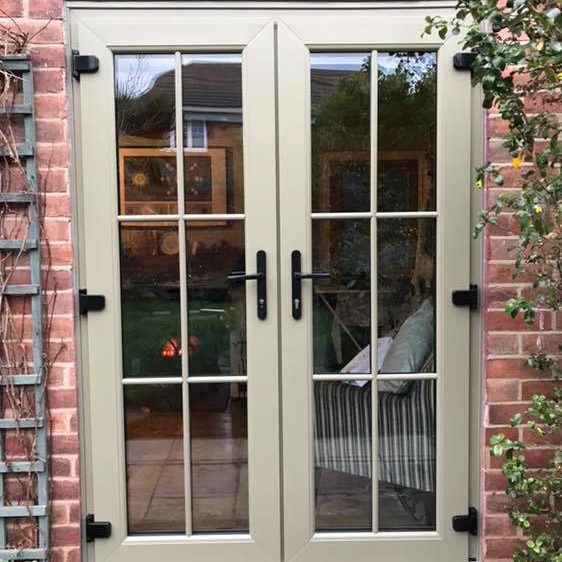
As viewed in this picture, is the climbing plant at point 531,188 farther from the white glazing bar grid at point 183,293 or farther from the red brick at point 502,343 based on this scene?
the white glazing bar grid at point 183,293

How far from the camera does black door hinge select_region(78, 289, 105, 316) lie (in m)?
2.57

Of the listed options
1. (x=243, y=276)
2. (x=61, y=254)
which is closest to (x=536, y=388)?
(x=243, y=276)

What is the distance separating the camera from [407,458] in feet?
8.80

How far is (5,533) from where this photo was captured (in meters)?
2.52

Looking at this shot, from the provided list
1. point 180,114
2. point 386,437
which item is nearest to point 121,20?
point 180,114

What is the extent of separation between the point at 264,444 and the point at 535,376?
1.10m

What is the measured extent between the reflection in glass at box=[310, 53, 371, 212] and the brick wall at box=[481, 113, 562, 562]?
1.60 feet

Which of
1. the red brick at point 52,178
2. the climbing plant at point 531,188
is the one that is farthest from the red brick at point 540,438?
the red brick at point 52,178

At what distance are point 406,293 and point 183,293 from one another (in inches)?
35.5

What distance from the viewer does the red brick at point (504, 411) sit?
2555 mm

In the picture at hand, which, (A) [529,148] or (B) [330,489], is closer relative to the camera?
(A) [529,148]

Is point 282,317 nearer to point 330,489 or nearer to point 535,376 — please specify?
point 330,489

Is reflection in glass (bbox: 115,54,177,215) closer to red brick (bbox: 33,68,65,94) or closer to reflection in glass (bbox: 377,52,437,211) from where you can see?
red brick (bbox: 33,68,65,94)

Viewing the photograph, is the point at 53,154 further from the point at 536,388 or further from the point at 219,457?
the point at 536,388
